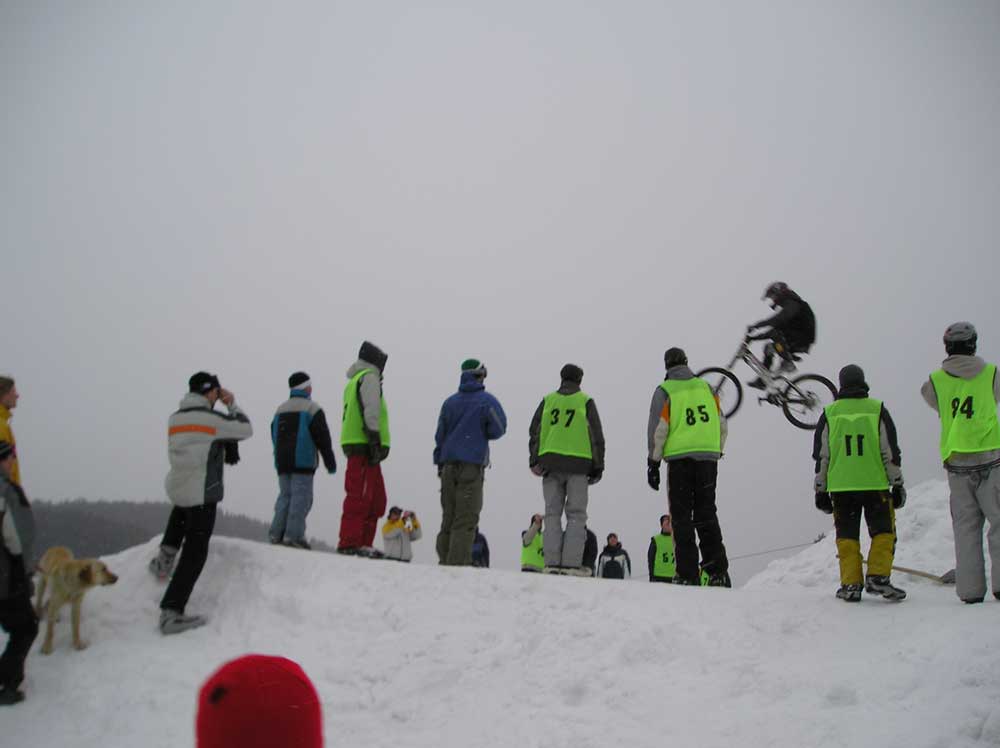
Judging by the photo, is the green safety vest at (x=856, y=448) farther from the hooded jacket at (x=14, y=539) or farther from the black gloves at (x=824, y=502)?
the hooded jacket at (x=14, y=539)

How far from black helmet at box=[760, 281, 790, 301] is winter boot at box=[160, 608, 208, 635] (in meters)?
9.50

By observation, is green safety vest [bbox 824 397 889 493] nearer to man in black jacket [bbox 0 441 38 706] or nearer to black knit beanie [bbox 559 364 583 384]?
black knit beanie [bbox 559 364 583 384]

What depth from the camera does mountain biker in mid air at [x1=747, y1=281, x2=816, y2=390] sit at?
39.7 ft

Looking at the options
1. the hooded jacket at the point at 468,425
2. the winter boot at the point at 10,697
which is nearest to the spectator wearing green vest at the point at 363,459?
the hooded jacket at the point at 468,425

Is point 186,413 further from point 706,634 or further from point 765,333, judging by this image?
point 765,333

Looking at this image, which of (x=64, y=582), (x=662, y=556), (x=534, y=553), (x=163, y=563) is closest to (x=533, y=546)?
(x=534, y=553)

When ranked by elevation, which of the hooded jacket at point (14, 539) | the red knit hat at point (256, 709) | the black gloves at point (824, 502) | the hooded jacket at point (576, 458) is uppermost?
the hooded jacket at point (576, 458)

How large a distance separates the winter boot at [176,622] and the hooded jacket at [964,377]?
6.94m

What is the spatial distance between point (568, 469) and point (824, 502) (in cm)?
271

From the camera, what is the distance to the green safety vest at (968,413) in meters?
6.89

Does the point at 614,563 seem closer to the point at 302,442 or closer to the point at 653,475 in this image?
the point at 653,475

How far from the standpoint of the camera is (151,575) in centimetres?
726

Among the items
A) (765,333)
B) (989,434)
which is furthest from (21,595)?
(765,333)

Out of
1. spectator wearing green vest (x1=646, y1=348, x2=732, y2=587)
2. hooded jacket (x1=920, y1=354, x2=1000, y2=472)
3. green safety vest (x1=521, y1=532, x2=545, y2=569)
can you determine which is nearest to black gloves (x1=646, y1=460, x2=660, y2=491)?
spectator wearing green vest (x1=646, y1=348, x2=732, y2=587)
